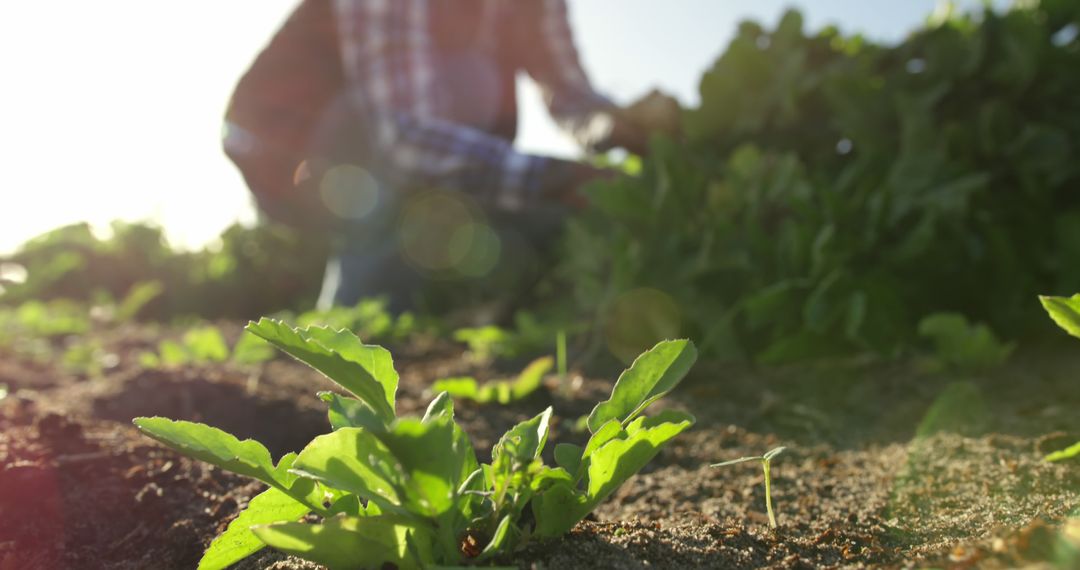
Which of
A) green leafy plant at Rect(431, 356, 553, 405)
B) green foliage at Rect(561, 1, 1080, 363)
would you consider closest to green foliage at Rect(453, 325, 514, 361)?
green foliage at Rect(561, 1, 1080, 363)

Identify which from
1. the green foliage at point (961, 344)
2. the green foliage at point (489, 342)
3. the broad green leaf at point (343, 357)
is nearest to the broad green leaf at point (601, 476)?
the broad green leaf at point (343, 357)

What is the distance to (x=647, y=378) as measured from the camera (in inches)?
43.4

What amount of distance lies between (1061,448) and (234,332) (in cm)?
510

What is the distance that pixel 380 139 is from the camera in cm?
491

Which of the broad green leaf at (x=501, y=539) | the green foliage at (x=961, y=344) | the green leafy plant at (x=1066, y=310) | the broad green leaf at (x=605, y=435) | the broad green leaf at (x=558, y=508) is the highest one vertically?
the green foliage at (x=961, y=344)

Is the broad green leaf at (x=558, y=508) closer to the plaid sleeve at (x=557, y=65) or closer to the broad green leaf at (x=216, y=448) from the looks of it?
the broad green leaf at (x=216, y=448)

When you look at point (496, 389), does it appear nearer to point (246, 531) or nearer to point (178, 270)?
point (246, 531)

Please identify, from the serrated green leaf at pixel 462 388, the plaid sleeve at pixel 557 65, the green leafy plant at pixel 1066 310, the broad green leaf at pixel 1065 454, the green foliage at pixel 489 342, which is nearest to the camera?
the green leafy plant at pixel 1066 310

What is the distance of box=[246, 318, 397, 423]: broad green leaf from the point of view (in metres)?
0.93

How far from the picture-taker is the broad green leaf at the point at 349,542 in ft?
2.83

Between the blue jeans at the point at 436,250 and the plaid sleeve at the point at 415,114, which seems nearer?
the plaid sleeve at the point at 415,114

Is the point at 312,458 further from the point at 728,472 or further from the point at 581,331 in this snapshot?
→ the point at 581,331

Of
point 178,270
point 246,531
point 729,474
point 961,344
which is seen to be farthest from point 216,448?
point 178,270

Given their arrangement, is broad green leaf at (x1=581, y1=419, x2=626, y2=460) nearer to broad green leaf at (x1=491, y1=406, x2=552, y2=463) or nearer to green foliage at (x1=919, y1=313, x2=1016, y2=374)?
broad green leaf at (x1=491, y1=406, x2=552, y2=463)
